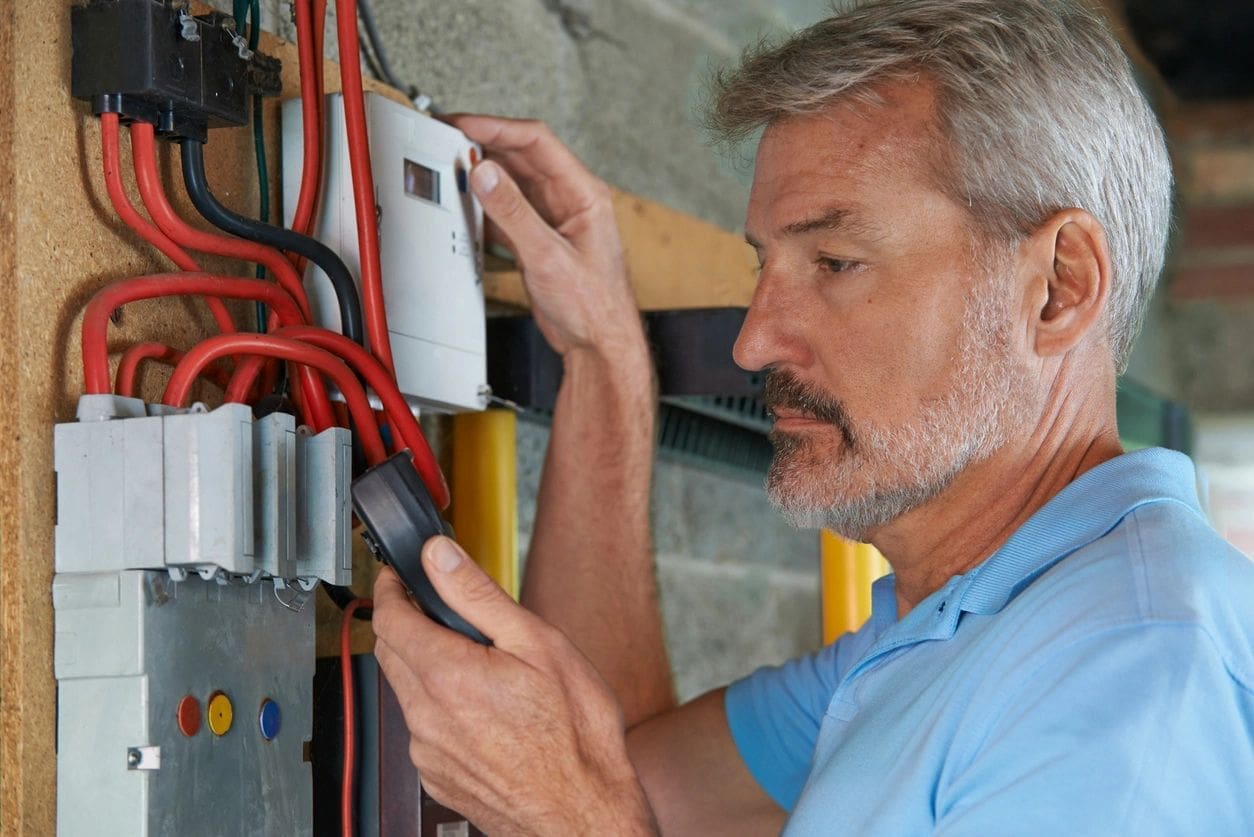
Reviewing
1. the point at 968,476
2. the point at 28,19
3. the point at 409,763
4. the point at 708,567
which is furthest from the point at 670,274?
the point at 28,19

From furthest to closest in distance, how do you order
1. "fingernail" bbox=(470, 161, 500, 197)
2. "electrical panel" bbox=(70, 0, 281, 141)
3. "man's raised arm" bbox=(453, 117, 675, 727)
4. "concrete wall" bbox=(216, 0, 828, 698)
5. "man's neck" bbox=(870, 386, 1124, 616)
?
"concrete wall" bbox=(216, 0, 828, 698)
"man's raised arm" bbox=(453, 117, 675, 727)
"fingernail" bbox=(470, 161, 500, 197)
"man's neck" bbox=(870, 386, 1124, 616)
"electrical panel" bbox=(70, 0, 281, 141)

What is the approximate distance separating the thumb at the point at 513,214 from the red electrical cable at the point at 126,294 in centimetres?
29

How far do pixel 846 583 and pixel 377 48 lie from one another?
754 mm

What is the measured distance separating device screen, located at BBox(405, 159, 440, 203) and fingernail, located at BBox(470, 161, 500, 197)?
0.12ft

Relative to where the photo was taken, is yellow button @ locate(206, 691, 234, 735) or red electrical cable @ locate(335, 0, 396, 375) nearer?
yellow button @ locate(206, 691, 234, 735)

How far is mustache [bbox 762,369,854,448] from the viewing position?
3.70ft

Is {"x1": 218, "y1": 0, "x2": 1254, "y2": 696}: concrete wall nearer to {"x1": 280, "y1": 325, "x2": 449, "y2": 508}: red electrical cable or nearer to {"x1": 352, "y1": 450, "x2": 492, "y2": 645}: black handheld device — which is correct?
{"x1": 280, "y1": 325, "x2": 449, "y2": 508}: red electrical cable

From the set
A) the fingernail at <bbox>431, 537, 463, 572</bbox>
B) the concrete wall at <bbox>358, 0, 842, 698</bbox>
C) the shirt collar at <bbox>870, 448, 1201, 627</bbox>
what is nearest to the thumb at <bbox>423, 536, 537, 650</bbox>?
the fingernail at <bbox>431, 537, 463, 572</bbox>

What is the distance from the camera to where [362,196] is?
1087 mm

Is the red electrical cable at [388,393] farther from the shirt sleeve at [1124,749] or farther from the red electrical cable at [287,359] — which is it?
the shirt sleeve at [1124,749]

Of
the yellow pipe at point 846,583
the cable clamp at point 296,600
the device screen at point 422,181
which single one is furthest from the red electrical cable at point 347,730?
the yellow pipe at point 846,583

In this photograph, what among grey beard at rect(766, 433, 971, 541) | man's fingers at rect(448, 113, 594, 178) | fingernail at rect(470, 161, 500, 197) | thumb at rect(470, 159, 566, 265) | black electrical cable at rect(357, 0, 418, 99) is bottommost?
grey beard at rect(766, 433, 971, 541)

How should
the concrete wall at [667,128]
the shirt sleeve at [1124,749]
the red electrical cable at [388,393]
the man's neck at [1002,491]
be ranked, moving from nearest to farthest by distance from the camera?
the shirt sleeve at [1124,749] < the red electrical cable at [388,393] < the man's neck at [1002,491] < the concrete wall at [667,128]

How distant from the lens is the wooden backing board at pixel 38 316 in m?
0.88
